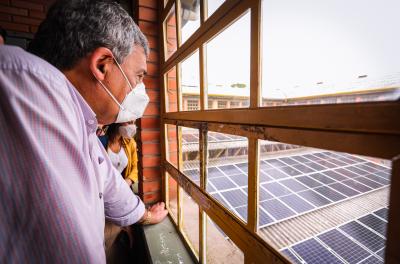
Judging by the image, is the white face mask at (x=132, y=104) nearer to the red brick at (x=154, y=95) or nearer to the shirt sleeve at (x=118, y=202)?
the shirt sleeve at (x=118, y=202)

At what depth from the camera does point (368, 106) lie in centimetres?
34

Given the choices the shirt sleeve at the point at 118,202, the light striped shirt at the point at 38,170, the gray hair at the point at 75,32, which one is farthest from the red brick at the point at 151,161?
the light striped shirt at the point at 38,170

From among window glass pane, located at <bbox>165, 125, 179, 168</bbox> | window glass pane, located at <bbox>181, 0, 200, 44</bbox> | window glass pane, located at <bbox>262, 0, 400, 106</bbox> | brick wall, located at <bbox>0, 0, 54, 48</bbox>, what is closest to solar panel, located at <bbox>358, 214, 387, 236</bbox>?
window glass pane, located at <bbox>262, 0, 400, 106</bbox>

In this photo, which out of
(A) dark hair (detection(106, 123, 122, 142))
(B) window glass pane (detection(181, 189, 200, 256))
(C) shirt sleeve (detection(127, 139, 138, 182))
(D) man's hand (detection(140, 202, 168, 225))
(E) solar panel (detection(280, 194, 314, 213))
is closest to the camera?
(B) window glass pane (detection(181, 189, 200, 256))

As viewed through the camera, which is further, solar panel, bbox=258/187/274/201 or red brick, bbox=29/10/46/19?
red brick, bbox=29/10/46/19

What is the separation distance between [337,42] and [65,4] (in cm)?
108

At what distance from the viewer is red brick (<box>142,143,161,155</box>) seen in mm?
1838

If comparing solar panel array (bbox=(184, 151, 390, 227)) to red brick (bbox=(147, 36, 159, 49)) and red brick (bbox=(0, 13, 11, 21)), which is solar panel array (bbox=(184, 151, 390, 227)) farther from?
red brick (bbox=(0, 13, 11, 21))

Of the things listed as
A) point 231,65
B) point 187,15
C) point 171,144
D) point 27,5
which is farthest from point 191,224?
point 27,5

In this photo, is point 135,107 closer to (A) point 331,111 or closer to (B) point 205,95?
(B) point 205,95

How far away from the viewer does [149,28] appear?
5.84 feet

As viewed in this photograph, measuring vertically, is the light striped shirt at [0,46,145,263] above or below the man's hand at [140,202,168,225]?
above

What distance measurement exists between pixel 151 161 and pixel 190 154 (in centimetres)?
58

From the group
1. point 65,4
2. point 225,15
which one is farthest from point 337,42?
point 65,4
